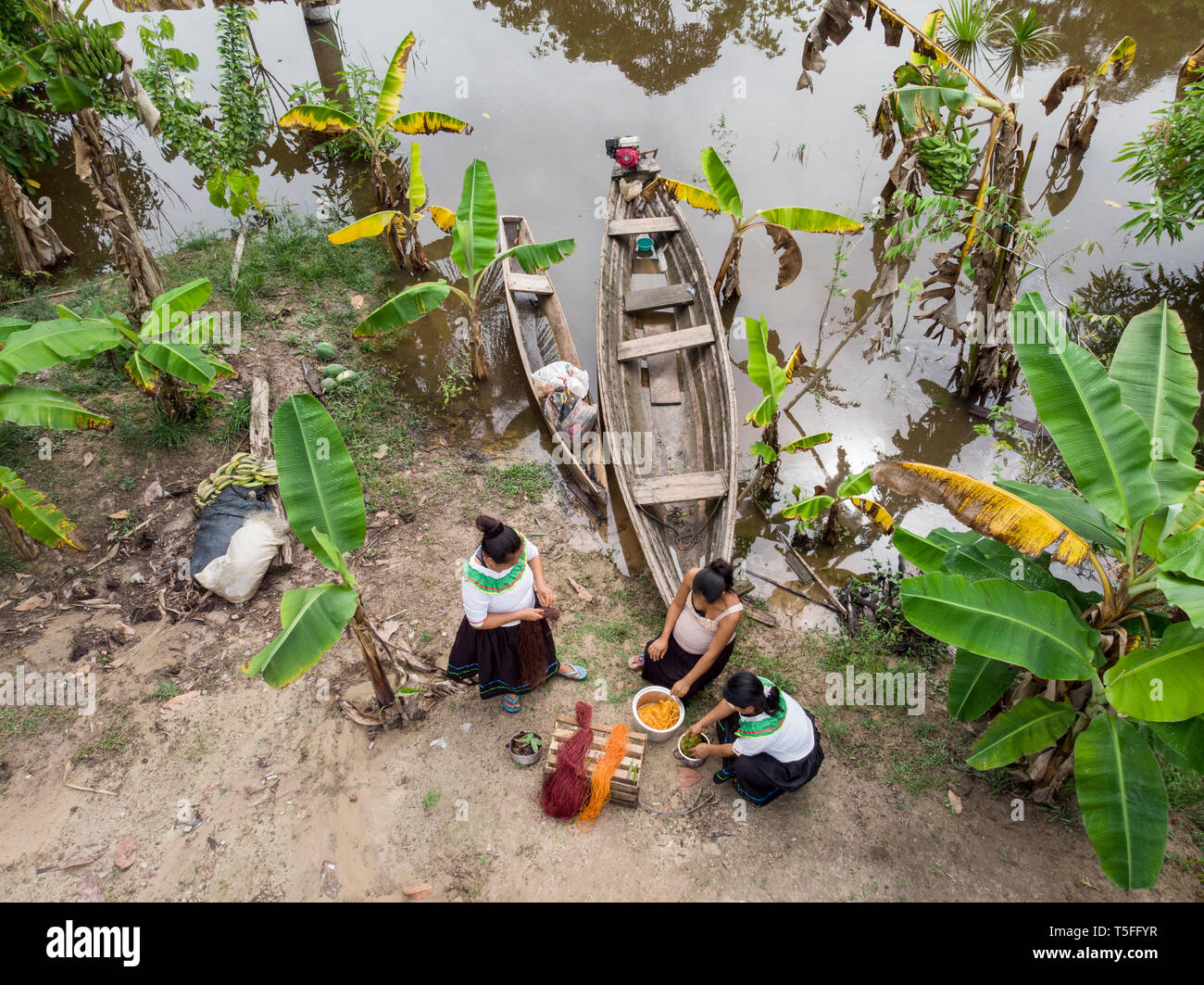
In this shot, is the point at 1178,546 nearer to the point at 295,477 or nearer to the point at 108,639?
the point at 295,477

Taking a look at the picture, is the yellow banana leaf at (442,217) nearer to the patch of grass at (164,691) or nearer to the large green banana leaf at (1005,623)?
the patch of grass at (164,691)

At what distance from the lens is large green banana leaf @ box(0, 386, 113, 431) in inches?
173

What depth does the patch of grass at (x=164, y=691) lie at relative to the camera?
14.9 ft

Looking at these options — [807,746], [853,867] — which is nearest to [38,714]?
[807,746]

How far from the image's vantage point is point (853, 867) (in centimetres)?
386

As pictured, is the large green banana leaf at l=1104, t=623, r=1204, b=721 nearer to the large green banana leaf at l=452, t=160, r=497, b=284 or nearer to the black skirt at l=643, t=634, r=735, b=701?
the black skirt at l=643, t=634, r=735, b=701

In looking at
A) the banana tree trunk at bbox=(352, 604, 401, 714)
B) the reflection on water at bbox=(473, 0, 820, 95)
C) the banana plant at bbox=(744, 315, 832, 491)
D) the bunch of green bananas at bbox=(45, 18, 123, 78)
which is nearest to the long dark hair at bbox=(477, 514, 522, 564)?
the banana tree trunk at bbox=(352, 604, 401, 714)

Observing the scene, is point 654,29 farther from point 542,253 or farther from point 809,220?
point 542,253

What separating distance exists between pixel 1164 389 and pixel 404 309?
18.0 feet

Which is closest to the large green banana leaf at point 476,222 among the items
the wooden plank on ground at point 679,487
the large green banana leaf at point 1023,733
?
the wooden plank on ground at point 679,487

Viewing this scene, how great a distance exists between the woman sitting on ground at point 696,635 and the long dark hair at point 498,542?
3.55ft

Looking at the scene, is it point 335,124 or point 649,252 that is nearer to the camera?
point 335,124

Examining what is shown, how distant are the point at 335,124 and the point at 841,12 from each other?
5.68 meters

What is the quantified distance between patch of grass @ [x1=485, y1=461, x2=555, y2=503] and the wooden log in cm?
179
